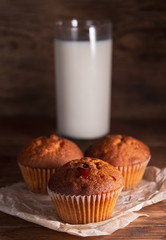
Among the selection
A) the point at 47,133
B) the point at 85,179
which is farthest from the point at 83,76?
the point at 85,179

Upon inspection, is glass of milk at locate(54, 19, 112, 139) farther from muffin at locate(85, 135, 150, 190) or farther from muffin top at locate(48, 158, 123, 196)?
muffin top at locate(48, 158, 123, 196)

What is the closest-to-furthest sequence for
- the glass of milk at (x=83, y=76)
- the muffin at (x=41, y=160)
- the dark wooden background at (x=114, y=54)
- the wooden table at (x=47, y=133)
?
the wooden table at (x=47, y=133) < the muffin at (x=41, y=160) < the glass of milk at (x=83, y=76) < the dark wooden background at (x=114, y=54)

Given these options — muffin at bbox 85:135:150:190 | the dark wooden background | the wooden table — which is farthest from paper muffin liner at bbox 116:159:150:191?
the dark wooden background

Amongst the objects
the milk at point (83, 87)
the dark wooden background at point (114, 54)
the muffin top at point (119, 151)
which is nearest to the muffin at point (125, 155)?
the muffin top at point (119, 151)

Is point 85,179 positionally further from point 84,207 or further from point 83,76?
point 83,76

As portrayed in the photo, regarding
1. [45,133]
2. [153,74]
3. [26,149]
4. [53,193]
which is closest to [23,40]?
[45,133]

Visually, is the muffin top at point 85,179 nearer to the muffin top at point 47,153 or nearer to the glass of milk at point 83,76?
the muffin top at point 47,153

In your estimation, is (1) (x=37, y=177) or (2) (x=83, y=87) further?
(2) (x=83, y=87)
